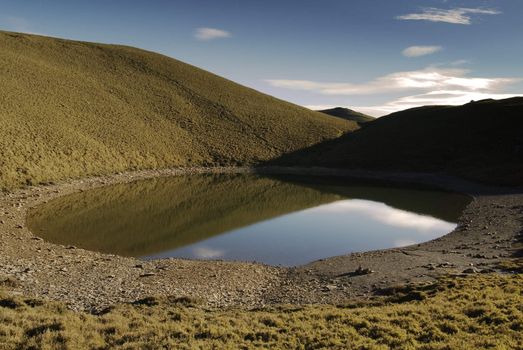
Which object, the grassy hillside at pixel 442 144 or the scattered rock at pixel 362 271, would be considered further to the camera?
the grassy hillside at pixel 442 144

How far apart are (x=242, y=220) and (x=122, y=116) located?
49742 mm

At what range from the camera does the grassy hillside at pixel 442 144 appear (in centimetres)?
6925

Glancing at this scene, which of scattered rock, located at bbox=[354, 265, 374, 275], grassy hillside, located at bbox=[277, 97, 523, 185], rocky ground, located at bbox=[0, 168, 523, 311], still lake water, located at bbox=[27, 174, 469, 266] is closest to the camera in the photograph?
rocky ground, located at bbox=[0, 168, 523, 311]

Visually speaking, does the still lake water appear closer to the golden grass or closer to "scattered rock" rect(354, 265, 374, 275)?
"scattered rock" rect(354, 265, 374, 275)

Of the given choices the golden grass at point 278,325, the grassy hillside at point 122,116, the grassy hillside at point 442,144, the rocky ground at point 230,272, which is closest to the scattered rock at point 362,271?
the rocky ground at point 230,272

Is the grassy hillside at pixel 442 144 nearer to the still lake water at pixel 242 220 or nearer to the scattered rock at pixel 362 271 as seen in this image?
the still lake water at pixel 242 220

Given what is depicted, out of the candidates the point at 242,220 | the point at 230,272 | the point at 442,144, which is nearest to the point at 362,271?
the point at 230,272

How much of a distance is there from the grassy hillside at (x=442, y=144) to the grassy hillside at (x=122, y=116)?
31.1 ft

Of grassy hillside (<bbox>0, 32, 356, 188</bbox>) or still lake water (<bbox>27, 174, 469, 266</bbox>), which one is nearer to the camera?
still lake water (<bbox>27, 174, 469, 266</bbox>)

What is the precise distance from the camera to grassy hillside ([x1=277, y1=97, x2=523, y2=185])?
69.2m

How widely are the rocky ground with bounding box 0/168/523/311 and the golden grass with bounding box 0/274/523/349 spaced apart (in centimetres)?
176

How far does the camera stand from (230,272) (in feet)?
74.4

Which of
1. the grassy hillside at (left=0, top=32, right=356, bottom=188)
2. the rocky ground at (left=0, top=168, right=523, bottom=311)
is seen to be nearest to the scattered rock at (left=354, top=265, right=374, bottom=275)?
the rocky ground at (left=0, top=168, right=523, bottom=311)

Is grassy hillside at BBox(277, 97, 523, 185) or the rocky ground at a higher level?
grassy hillside at BBox(277, 97, 523, 185)
